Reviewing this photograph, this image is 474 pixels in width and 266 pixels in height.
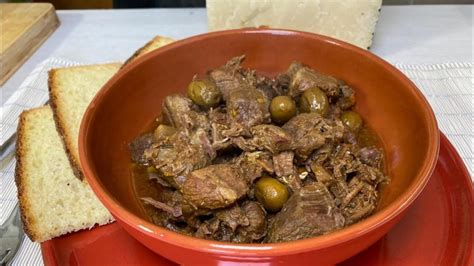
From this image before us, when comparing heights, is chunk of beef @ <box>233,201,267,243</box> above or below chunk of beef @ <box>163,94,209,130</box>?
below

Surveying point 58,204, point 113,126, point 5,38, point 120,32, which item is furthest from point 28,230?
point 120,32

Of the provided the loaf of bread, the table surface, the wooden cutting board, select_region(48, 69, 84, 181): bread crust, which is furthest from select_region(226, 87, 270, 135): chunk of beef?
the wooden cutting board

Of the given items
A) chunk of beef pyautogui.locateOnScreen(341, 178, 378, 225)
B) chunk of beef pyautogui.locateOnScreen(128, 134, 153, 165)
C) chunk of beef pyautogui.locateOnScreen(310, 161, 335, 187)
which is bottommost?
chunk of beef pyautogui.locateOnScreen(128, 134, 153, 165)

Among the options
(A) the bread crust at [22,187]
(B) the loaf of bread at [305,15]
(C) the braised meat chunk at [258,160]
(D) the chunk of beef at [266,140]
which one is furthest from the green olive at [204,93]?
(B) the loaf of bread at [305,15]

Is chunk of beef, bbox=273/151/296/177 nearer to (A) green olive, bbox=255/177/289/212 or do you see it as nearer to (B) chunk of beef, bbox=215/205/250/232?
(A) green olive, bbox=255/177/289/212

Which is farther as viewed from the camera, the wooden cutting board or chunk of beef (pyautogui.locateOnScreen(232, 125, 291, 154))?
the wooden cutting board

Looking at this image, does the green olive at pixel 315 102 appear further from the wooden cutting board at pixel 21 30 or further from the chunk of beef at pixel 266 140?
the wooden cutting board at pixel 21 30
